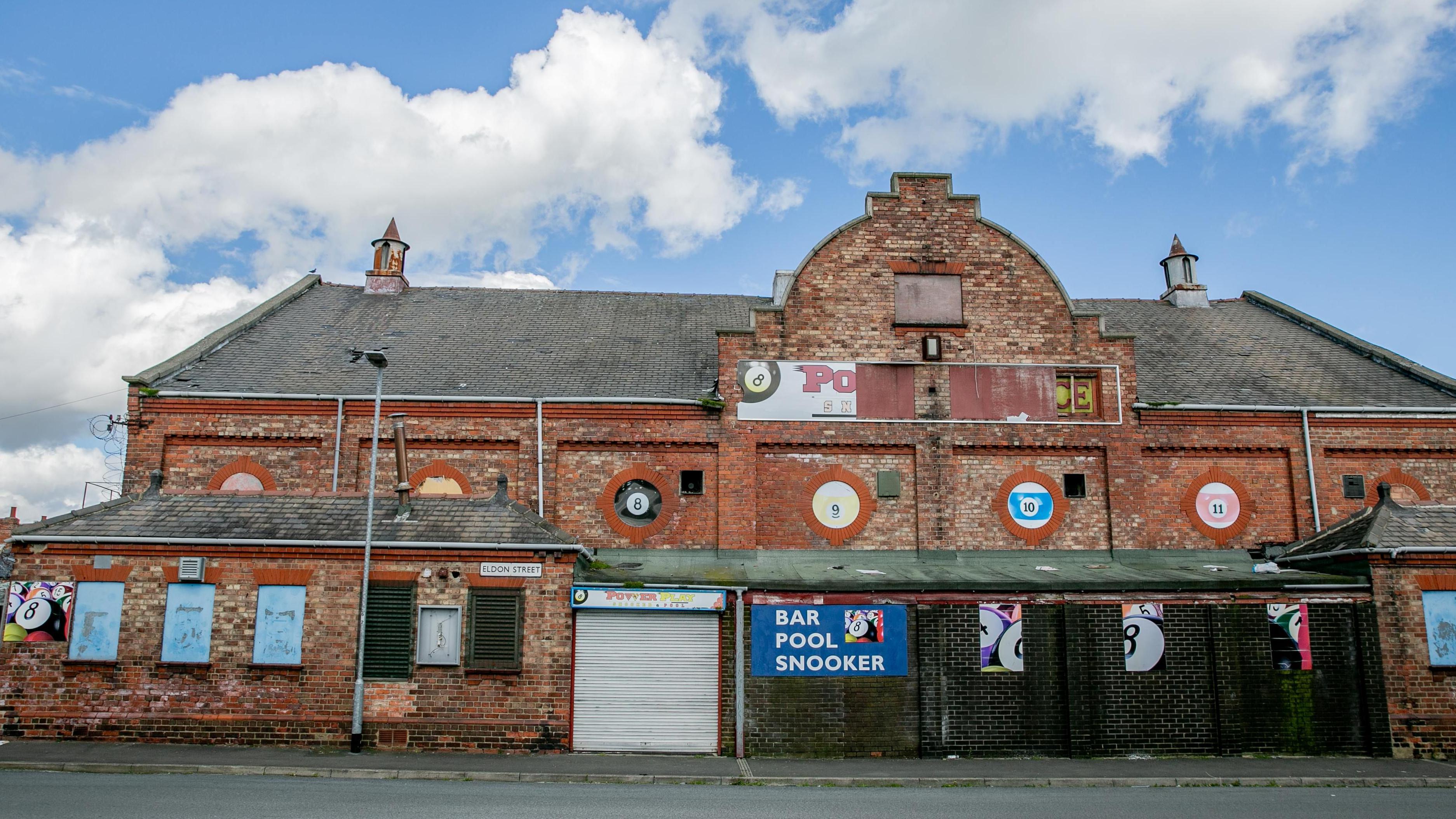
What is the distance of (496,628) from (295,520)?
4.15m

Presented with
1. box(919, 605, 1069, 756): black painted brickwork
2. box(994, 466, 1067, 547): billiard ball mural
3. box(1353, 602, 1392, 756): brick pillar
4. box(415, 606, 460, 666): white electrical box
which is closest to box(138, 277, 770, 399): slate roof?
box(415, 606, 460, 666): white electrical box

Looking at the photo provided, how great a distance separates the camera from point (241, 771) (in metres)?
13.9

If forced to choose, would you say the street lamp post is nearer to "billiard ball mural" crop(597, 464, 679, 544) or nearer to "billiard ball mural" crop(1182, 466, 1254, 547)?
"billiard ball mural" crop(597, 464, 679, 544)

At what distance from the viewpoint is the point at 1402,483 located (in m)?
21.5

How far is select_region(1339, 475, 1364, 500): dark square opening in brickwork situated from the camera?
21312mm

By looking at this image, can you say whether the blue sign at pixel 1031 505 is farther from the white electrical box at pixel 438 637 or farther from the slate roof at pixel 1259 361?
the white electrical box at pixel 438 637

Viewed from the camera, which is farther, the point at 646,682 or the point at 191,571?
the point at 646,682

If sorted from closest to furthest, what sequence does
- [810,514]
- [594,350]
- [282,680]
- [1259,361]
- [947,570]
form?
[282,680], [947,570], [810,514], [594,350], [1259,361]

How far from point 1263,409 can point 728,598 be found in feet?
43.1

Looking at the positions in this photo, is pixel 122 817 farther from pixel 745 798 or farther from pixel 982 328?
pixel 982 328

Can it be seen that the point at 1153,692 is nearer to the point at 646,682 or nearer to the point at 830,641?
the point at 830,641

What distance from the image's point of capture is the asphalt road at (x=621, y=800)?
36.5 ft

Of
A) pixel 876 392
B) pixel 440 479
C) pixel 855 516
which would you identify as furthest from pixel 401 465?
pixel 876 392

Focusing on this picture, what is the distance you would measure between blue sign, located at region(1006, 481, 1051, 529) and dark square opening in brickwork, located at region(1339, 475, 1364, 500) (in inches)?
271
